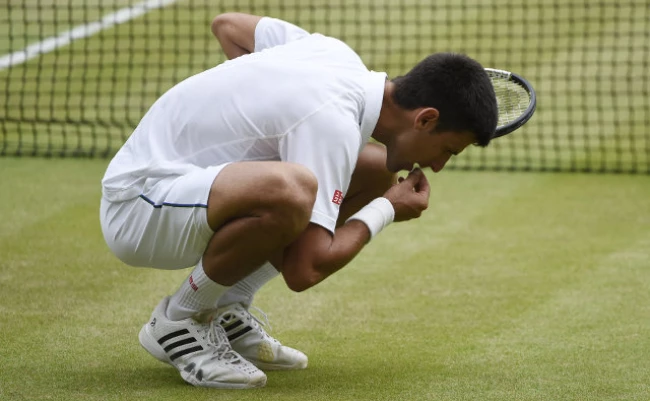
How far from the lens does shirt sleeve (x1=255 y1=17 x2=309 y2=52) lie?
4219mm

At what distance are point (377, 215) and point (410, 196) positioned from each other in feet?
0.52

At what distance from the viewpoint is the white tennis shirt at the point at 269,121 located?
3.53 metres

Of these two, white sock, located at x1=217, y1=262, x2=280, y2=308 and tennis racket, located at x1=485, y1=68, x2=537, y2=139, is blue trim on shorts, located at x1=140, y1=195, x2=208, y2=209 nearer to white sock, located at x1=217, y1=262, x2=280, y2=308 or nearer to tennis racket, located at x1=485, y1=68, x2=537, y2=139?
white sock, located at x1=217, y1=262, x2=280, y2=308

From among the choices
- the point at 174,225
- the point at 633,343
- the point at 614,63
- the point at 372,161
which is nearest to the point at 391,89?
the point at 372,161

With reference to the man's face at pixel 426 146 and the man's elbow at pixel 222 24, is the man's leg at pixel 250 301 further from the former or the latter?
the man's elbow at pixel 222 24

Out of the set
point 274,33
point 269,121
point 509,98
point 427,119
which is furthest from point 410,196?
point 274,33

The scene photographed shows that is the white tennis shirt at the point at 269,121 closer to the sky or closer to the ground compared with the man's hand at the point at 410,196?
closer to the sky

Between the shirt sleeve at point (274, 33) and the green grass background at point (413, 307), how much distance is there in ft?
3.46

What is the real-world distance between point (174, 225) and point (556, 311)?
170cm

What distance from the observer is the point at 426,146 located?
3.73 meters

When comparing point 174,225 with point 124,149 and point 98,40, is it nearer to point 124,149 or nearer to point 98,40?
point 124,149

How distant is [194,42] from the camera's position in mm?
10758

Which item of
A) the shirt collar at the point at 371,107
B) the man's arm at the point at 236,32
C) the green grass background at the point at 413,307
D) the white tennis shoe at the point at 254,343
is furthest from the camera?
the man's arm at the point at 236,32

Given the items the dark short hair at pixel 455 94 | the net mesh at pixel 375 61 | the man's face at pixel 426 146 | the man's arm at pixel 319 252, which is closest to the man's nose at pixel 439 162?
the man's face at pixel 426 146
